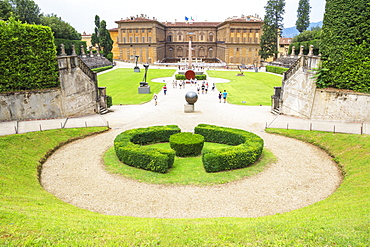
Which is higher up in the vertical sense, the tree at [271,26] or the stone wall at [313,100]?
the tree at [271,26]

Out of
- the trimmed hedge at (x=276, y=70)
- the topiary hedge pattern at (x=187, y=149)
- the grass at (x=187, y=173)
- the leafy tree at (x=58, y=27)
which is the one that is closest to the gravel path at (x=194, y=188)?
the grass at (x=187, y=173)

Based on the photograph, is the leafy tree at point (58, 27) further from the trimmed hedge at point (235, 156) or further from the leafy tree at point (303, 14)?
the leafy tree at point (303, 14)

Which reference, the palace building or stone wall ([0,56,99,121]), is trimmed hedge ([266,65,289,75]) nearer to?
the palace building

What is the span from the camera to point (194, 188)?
1260 cm

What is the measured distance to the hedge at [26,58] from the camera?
2223cm

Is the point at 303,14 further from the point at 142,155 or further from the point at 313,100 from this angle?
the point at 142,155

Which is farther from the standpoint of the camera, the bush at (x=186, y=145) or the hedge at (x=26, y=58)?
the hedge at (x=26, y=58)

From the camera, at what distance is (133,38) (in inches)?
4063

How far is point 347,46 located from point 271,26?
6328cm

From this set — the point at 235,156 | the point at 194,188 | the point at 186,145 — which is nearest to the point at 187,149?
the point at 186,145

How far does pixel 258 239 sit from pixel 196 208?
4.29m

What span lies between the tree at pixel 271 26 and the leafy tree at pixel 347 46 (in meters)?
60.1

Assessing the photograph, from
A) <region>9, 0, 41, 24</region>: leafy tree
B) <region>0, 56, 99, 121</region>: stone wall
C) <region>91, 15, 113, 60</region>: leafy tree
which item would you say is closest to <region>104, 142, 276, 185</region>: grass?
<region>0, 56, 99, 121</region>: stone wall

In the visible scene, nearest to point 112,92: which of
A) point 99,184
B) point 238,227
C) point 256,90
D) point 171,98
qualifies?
point 171,98
